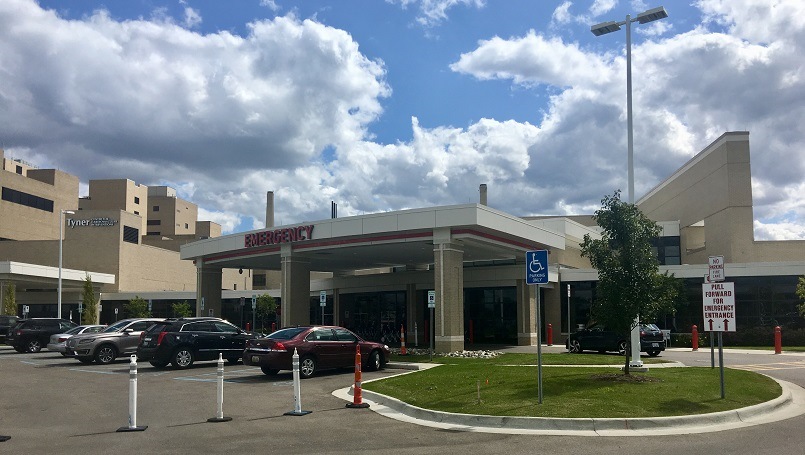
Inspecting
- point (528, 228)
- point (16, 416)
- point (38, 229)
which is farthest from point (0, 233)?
point (16, 416)

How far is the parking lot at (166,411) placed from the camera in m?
10.3

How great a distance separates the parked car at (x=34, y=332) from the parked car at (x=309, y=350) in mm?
17989

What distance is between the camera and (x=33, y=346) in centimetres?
3281

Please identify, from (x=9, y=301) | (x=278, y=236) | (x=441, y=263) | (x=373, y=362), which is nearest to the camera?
(x=373, y=362)

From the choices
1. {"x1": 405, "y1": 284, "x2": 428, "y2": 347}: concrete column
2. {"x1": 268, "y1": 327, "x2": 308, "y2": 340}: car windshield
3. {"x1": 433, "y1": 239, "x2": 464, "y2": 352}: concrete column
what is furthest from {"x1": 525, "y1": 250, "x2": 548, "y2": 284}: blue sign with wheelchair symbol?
{"x1": 405, "y1": 284, "x2": 428, "y2": 347}: concrete column

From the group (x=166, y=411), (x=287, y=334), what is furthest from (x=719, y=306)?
(x=287, y=334)

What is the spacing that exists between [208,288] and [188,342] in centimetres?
2111

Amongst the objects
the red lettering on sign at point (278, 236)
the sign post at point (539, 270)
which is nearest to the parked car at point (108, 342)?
the red lettering on sign at point (278, 236)

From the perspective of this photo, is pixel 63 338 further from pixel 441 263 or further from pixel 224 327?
pixel 441 263

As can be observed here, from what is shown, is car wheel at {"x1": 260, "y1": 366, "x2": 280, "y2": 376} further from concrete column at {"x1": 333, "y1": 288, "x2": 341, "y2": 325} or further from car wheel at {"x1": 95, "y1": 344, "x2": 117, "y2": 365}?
concrete column at {"x1": 333, "y1": 288, "x2": 341, "y2": 325}

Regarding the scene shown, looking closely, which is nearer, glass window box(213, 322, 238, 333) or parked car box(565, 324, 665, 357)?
glass window box(213, 322, 238, 333)

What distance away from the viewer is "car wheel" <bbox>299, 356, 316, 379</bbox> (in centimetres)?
1960

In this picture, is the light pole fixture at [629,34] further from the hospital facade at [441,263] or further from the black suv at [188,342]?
the black suv at [188,342]

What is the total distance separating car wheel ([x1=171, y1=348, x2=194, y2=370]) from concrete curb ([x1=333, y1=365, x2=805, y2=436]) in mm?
11606
